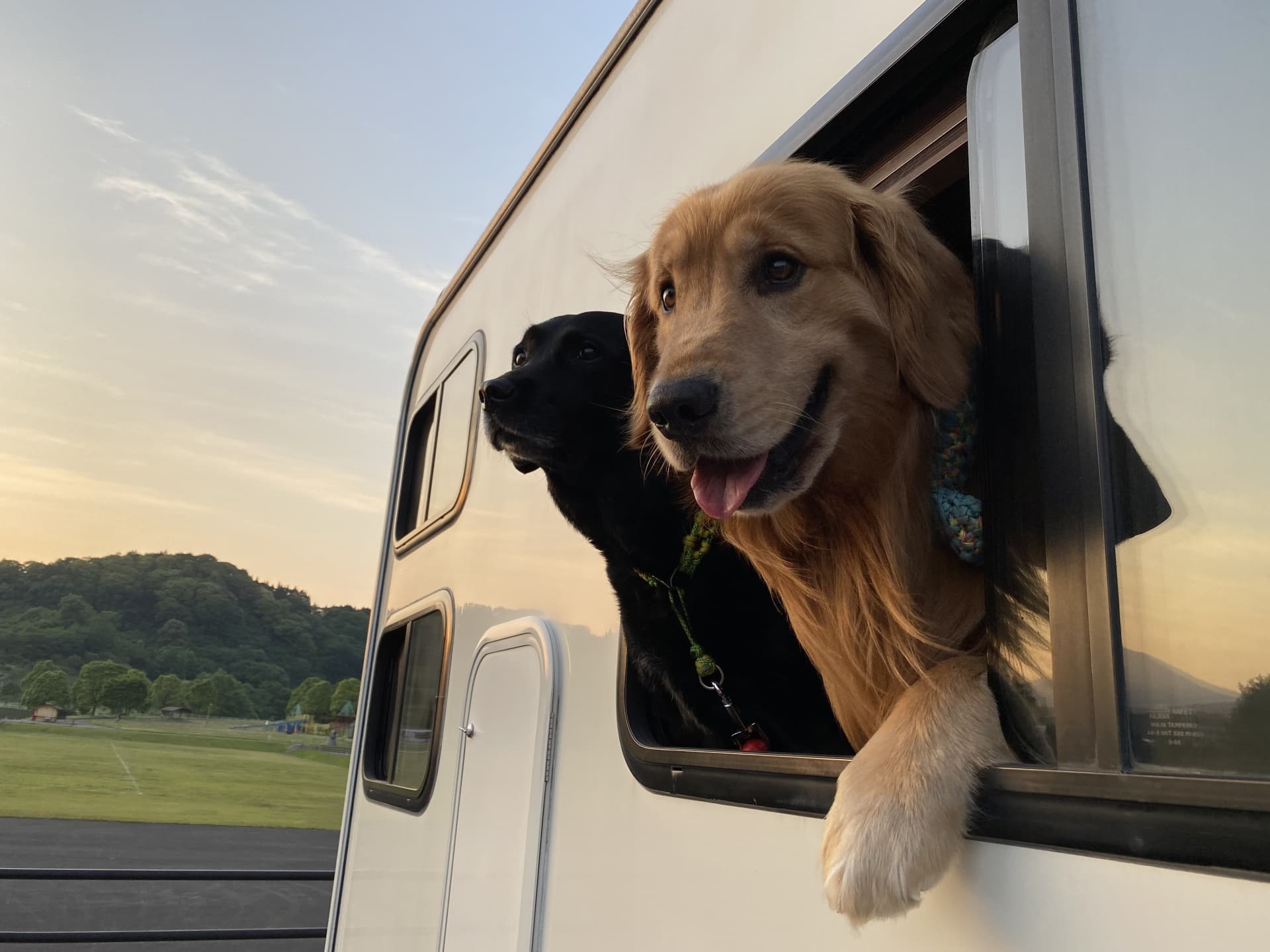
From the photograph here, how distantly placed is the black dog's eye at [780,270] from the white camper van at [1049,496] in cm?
26

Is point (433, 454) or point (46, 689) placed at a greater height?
point (433, 454)

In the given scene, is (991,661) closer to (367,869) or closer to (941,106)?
(941,106)

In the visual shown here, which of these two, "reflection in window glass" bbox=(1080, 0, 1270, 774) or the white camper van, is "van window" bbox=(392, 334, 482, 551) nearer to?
the white camper van

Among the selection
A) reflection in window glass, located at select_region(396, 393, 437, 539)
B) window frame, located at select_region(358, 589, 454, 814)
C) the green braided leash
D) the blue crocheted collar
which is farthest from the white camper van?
reflection in window glass, located at select_region(396, 393, 437, 539)

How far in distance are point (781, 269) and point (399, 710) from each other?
12.2ft

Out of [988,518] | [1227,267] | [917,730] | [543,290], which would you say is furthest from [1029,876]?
[543,290]

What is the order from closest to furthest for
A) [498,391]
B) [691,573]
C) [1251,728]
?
1. [1251,728]
2. [691,573]
3. [498,391]

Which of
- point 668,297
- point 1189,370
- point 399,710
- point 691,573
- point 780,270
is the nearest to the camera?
point 1189,370

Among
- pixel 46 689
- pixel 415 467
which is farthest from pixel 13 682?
pixel 415 467

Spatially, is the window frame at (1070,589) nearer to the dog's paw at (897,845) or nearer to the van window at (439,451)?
the dog's paw at (897,845)

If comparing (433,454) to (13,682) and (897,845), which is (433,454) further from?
(13,682)

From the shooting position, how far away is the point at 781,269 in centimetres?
151

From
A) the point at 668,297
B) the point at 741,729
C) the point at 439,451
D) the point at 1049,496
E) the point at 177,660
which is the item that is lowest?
the point at 741,729

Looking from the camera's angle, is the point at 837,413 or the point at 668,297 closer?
the point at 837,413
